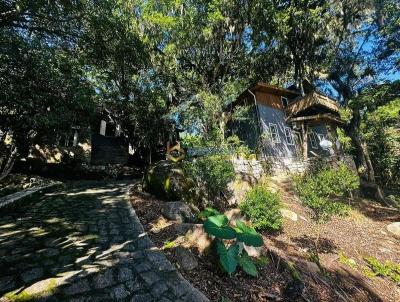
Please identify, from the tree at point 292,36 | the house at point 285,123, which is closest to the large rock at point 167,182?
the house at point 285,123

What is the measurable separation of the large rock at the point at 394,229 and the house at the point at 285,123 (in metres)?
8.57

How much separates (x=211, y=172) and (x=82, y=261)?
6.05 metres

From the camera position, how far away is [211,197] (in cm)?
1105

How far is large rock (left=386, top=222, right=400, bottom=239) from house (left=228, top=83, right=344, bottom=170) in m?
8.57

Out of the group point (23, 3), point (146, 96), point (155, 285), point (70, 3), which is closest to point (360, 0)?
point (146, 96)

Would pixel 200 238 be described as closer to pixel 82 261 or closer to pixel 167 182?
pixel 82 261

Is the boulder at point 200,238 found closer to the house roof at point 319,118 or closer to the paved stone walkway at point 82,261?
the paved stone walkway at point 82,261

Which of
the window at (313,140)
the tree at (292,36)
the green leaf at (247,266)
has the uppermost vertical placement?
the tree at (292,36)

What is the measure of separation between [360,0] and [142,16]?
14801 millimetres

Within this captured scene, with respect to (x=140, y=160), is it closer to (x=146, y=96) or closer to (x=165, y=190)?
(x=146, y=96)

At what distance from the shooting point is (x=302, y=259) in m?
7.24

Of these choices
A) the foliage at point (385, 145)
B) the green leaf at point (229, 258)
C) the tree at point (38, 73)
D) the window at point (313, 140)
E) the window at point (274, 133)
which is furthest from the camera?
the window at point (313, 140)

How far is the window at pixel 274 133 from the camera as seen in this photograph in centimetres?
2194

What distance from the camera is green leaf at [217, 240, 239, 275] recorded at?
432 centimetres
